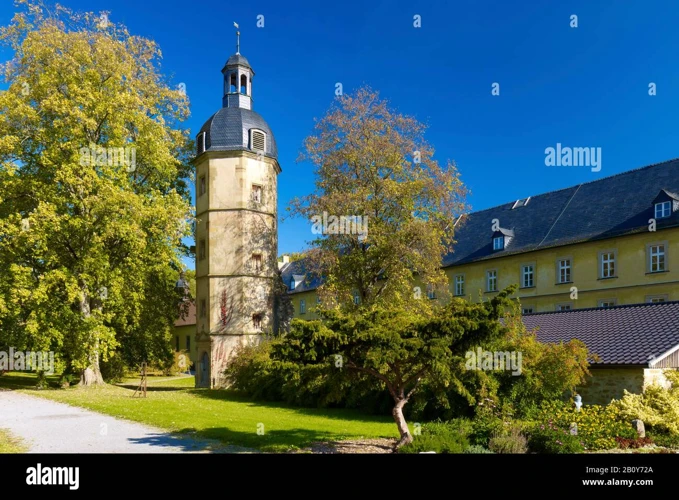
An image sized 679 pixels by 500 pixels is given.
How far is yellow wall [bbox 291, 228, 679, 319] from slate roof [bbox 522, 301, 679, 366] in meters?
7.67

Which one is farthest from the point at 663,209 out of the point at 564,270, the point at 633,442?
the point at 633,442

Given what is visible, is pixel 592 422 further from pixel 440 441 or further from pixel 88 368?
pixel 88 368

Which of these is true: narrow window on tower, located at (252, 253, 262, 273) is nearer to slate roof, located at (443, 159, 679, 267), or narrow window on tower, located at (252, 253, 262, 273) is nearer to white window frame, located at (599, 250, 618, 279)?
slate roof, located at (443, 159, 679, 267)

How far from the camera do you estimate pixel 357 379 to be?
1303cm

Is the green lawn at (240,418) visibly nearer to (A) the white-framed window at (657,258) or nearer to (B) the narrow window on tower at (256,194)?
(B) the narrow window on tower at (256,194)

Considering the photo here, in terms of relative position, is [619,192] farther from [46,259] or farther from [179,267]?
[46,259]

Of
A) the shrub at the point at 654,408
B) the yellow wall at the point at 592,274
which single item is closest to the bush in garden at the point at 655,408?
the shrub at the point at 654,408

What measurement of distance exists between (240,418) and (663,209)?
2527cm

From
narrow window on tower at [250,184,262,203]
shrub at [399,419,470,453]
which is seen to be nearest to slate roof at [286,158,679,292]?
narrow window on tower at [250,184,262,203]

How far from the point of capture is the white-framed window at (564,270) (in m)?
34.6

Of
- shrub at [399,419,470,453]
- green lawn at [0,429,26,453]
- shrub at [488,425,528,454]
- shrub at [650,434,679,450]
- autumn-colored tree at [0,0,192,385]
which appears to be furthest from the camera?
autumn-colored tree at [0,0,192,385]

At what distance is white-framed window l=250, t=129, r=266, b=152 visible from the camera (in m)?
35.7

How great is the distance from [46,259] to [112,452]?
19.6m
